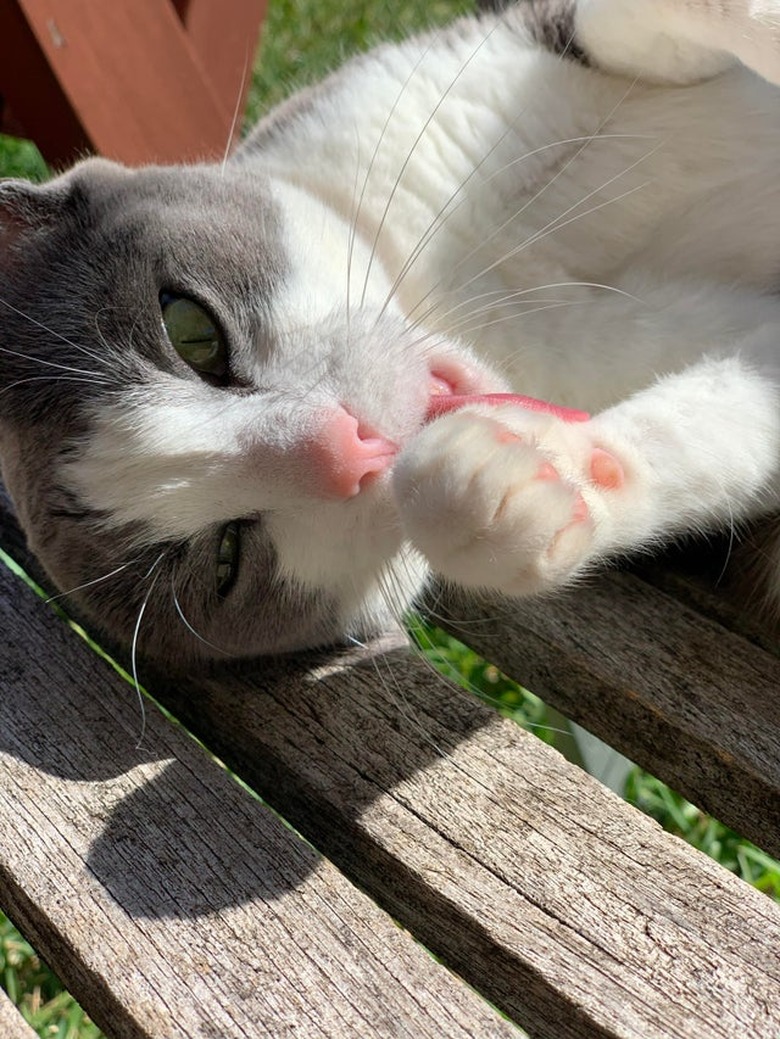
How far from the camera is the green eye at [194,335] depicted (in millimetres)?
1457

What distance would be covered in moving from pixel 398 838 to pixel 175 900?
0.23m

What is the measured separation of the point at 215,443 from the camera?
4.47 feet

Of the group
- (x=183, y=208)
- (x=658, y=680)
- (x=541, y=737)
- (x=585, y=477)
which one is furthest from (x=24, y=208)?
(x=541, y=737)

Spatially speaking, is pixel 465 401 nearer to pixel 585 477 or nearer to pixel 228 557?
pixel 585 477

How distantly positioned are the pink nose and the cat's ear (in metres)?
0.62

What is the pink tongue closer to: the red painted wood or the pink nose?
the pink nose

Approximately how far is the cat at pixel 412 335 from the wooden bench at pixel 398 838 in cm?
15

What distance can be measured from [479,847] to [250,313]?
710 mm

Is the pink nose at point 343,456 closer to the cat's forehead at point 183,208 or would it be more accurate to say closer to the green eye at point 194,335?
the green eye at point 194,335

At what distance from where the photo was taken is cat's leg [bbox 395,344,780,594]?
1.07 metres

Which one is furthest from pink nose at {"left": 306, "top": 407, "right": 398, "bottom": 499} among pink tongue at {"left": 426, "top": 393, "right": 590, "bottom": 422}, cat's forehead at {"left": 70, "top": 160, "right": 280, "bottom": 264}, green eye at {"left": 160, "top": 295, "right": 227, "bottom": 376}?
cat's forehead at {"left": 70, "top": 160, "right": 280, "bottom": 264}

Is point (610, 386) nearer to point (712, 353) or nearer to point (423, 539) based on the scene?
point (712, 353)

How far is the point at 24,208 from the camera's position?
5.37ft

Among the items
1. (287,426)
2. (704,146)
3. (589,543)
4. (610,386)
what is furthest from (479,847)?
(704,146)
